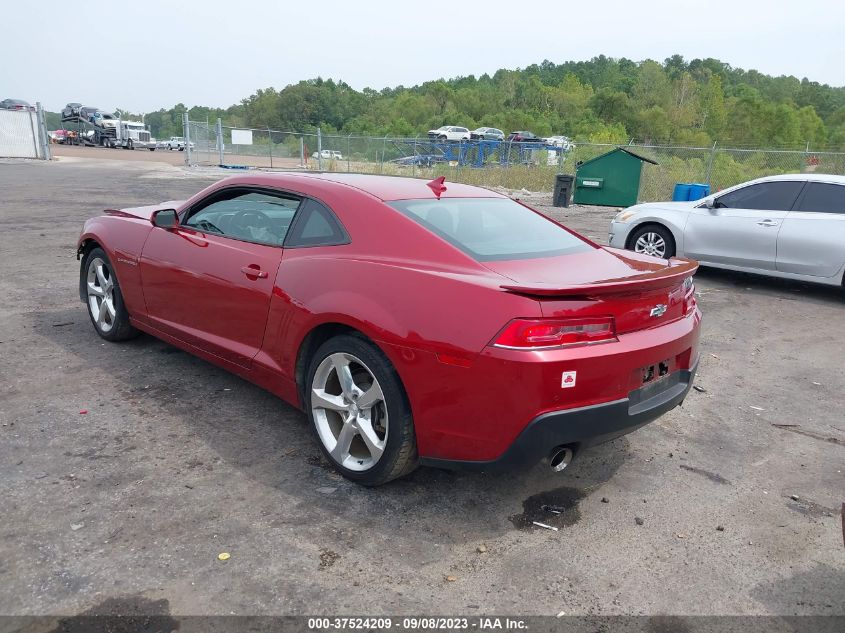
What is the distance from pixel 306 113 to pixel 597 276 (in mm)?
120111

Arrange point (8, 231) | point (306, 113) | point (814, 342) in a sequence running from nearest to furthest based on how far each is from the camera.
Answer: point (814, 342) < point (8, 231) < point (306, 113)

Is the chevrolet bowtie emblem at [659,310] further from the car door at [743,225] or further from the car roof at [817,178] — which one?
the car roof at [817,178]

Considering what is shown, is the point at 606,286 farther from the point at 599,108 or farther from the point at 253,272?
the point at 599,108

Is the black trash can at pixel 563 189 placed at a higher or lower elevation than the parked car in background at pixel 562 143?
lower

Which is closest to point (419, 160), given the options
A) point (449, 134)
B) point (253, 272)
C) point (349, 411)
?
point (449, 134)

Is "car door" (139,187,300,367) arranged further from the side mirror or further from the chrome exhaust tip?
the chrome exhaust tip

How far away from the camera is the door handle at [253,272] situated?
3.66m

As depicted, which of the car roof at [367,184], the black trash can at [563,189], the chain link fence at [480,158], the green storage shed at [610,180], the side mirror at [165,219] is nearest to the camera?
the car roof at [367,184]

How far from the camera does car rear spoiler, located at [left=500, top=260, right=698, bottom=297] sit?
2.67 meters

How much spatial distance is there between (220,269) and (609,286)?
2.38 meters

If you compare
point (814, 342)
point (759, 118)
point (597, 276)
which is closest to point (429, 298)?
point (597, 276)

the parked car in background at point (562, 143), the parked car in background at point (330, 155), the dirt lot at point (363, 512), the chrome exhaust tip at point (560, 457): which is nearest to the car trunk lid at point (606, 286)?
the chrome exhaust tip at point (560, 457)

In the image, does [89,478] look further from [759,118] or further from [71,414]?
[759,118]

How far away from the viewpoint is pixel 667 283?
310 centimetres
